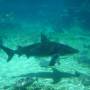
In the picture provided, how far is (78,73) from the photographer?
16141 millimetres

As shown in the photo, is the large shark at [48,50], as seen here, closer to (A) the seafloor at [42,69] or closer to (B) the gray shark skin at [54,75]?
(A) the seafloor at [42,69]

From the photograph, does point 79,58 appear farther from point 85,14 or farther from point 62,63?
point 85,14

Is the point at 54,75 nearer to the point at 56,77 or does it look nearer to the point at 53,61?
the point at 56,77

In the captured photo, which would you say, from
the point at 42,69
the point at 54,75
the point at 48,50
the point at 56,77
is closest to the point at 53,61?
the point at 48,50

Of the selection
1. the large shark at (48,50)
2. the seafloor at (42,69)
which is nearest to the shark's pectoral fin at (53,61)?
the large shark at (48,50)

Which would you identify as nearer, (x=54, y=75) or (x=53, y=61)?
(x=53, y=61)

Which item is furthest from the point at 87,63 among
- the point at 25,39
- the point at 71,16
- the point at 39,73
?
the point at 71,16

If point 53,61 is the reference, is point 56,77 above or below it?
below

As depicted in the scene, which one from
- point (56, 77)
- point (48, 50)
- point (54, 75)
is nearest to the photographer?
point (48, 50)

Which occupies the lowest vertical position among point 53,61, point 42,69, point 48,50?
point 42,69

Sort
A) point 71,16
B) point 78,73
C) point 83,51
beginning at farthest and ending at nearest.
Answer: point 71,16, point 83,51, point 78,73

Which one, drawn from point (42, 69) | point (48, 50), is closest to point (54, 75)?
point (42, 69)

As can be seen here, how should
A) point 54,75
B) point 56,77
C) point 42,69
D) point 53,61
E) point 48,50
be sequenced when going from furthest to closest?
point 42,69 < point 54,75 < point 56,77 < point 48,50 < point 53,61

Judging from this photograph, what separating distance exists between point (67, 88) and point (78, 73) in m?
2.89
